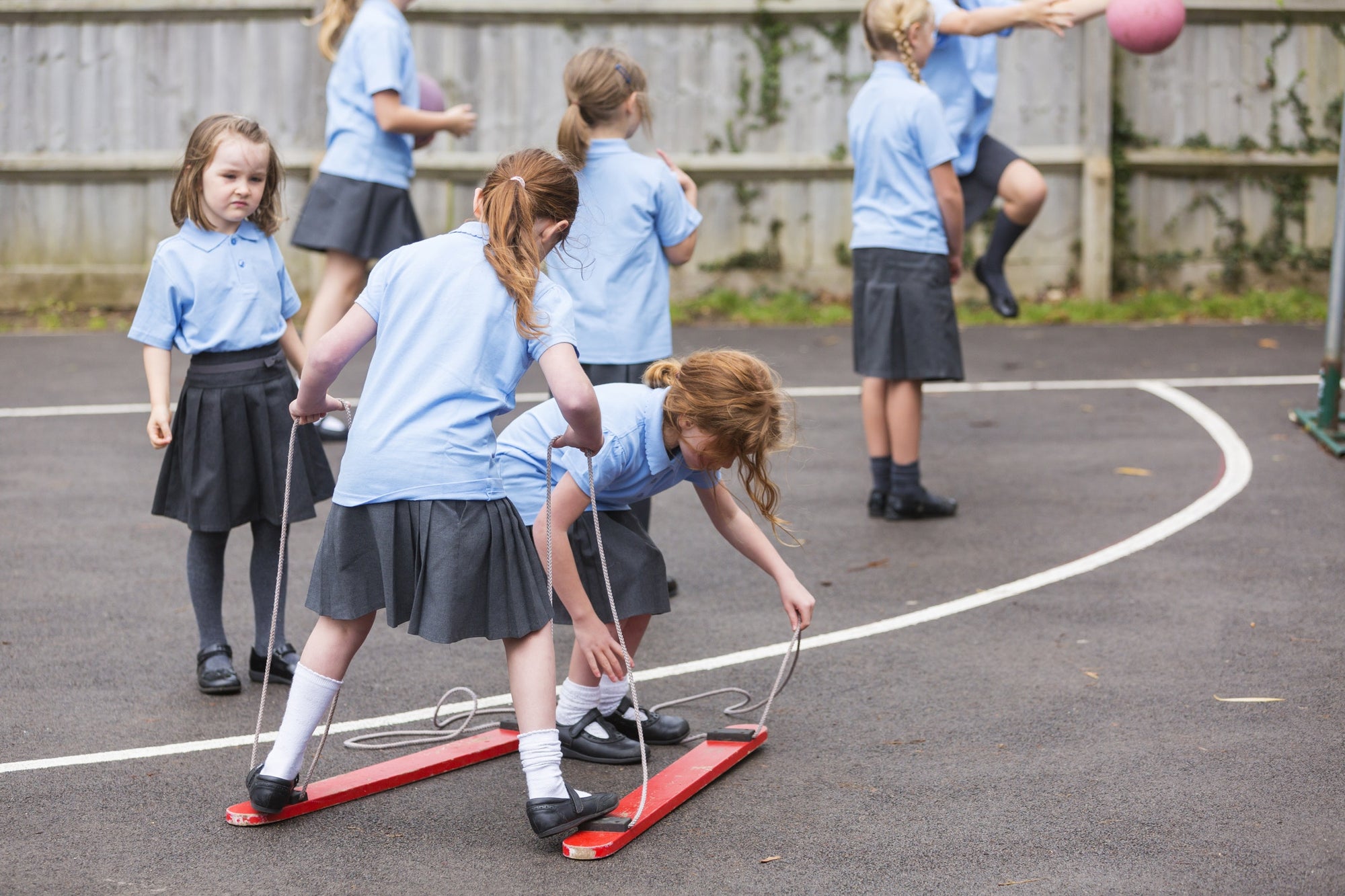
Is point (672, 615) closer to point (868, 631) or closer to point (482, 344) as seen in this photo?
point (868, 631)

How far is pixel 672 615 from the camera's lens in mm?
5398

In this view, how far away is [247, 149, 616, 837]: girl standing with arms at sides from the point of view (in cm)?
344

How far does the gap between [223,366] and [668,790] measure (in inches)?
78.4

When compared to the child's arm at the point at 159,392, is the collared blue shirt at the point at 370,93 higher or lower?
higher

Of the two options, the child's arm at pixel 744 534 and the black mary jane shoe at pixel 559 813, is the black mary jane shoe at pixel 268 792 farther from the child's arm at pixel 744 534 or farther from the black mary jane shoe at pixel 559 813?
the child's arm at pixel 744 534

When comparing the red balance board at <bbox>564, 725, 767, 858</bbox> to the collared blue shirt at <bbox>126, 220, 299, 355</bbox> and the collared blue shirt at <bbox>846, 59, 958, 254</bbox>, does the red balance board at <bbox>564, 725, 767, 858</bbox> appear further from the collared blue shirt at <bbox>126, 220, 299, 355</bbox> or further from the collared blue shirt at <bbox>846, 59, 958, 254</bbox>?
the collared blue shirt at <bbox>846, 59, 958, 254</bbox>

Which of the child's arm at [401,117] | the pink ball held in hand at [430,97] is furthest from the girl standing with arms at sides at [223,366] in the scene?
the pink ball held in hand at [430,97]

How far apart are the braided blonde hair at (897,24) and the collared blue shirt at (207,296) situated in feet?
9.93

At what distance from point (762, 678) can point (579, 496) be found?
1273 millimetres

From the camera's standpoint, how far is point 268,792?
3506 millimetres

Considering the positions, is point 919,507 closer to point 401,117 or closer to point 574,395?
point 401,117

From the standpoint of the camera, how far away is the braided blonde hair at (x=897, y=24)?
6.28 metres

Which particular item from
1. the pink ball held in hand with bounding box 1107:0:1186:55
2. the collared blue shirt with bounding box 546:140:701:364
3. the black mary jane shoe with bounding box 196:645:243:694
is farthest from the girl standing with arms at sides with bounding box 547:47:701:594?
the pink ball held in hand with bounding box 1107:0:1186:55

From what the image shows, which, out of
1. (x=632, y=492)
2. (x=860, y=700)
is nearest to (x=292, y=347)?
(x=632, y=492)
